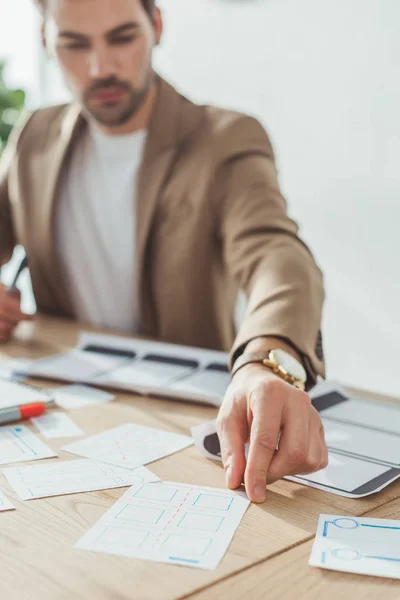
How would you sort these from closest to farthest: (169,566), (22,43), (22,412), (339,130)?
(169,566)
(22,412)
(339,130)
(22,43)

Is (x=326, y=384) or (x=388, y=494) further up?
(x=388, y=494)

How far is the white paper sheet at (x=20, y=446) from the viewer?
896 millimetres

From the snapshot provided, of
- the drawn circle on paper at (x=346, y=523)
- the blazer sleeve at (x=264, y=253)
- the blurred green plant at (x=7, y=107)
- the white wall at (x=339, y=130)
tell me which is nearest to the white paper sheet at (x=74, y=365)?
the blazer sleeve at (x=264, y=253)

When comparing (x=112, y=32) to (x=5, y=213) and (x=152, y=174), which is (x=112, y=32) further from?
(x=5, y=213)

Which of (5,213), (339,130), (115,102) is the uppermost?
(115,102)

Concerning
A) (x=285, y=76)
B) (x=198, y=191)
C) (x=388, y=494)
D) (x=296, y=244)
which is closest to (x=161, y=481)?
(x=388, y=494)

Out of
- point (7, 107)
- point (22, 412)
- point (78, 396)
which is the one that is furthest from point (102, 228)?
point (7, 107)

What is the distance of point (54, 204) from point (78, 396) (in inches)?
28.4

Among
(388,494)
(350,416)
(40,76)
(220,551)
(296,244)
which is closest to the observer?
(220,551)

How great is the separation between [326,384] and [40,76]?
11.0 feet

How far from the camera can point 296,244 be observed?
4.33 feet

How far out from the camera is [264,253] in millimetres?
1332

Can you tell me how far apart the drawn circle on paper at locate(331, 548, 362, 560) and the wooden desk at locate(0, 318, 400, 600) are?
1.1 inches

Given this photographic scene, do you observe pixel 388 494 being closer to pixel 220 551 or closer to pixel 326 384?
pixel 220 551
